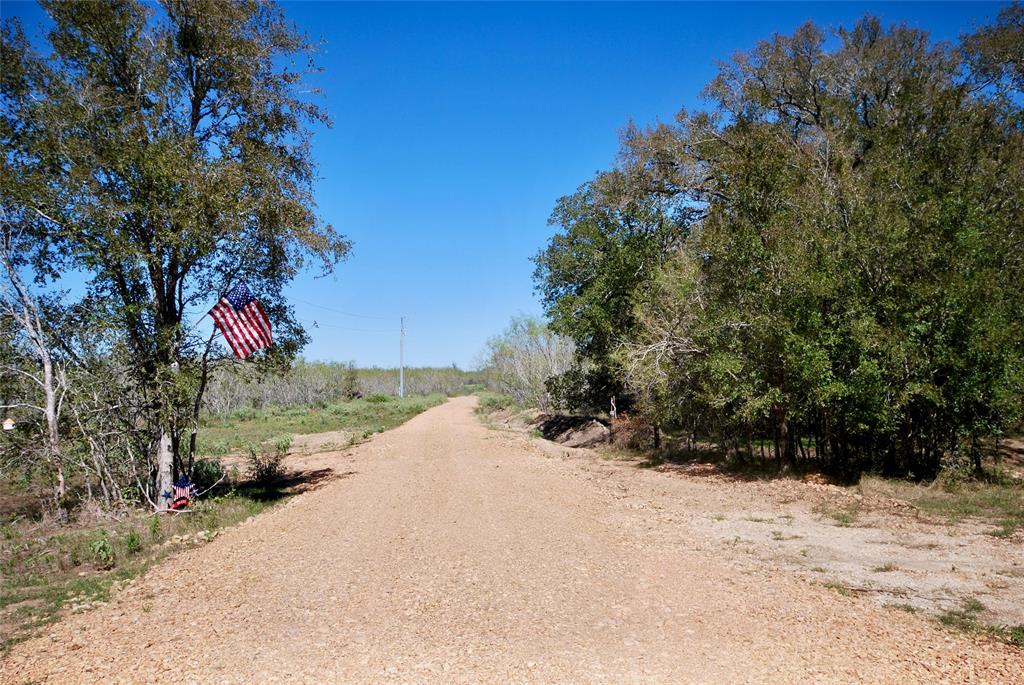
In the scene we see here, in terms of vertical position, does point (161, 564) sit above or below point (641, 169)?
below

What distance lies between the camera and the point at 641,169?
22.9m

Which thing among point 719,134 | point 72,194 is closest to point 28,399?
point 72,194

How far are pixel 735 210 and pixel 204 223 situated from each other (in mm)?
12963

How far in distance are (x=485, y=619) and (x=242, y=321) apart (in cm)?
864

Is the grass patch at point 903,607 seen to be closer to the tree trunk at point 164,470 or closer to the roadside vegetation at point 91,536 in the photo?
the roadside vegetation at point 91,536

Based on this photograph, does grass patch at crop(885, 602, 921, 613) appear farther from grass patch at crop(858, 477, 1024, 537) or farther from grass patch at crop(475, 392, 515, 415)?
grass patch at crop(475, 392, 515, 415)

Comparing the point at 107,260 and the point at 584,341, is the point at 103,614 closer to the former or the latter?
the point at 107,260

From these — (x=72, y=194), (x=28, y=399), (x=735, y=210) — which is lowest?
(x=28, y=399)

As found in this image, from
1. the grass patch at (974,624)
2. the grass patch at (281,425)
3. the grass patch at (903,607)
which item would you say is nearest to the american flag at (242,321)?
the grass patch at (903,607)

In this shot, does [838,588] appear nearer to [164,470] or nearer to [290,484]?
[164,470]

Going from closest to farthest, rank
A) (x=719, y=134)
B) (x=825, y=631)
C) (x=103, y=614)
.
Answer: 1. (x=825, y=631)
2. (x=103, y=614)
3. (x=719, y=134)

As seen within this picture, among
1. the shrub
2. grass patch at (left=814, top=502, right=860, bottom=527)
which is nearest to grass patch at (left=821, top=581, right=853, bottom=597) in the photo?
grass patch at (left=814, top=502, right=860, bottom=527)

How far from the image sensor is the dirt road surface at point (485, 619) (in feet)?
15.8

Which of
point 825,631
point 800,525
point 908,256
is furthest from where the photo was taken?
point 908,256
